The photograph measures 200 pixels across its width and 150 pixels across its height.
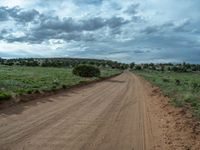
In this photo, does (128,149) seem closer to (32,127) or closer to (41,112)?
(32,127)

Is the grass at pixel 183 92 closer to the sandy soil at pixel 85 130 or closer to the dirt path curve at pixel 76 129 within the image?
the sandy soil at pixel 85 130

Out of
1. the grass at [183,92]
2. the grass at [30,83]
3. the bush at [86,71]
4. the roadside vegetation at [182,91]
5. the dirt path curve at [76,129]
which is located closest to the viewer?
the dirt path curve at [76,129]

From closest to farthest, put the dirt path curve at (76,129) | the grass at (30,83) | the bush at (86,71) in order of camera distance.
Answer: the dirt path curve at (76,129) < the grass at (30,83) < the bush at (86,71)

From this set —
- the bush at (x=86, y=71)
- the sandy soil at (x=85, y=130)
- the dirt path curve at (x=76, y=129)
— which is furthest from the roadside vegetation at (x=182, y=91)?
the bush at (x=86, y=71)

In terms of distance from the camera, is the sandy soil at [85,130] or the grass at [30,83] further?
the grass at [30,83]

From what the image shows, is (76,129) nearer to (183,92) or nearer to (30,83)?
(183,92)

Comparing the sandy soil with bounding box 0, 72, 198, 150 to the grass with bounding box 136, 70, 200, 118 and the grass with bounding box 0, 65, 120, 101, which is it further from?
the grass with bounding box 0, 65, 120, 101

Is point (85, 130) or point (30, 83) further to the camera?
point (30, 83)

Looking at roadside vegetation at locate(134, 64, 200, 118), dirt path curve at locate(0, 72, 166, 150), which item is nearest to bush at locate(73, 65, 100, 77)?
roadside vegetation at locate(134, 64, 200, 118)

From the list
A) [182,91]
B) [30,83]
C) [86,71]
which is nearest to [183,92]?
[182,91]

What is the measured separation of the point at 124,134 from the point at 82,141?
65.6 inches

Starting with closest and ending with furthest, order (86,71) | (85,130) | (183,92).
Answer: (85,130)
(183,92)
(86,71)

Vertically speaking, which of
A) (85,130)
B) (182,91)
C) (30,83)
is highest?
(85,130)

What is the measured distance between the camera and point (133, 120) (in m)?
12.6
